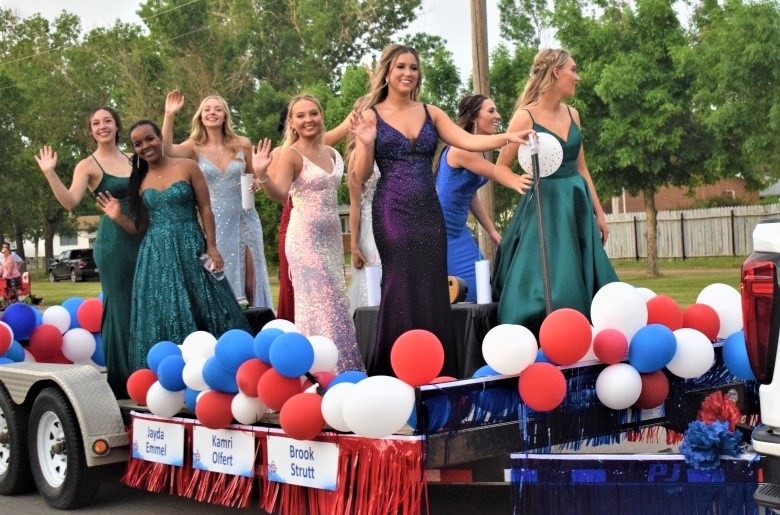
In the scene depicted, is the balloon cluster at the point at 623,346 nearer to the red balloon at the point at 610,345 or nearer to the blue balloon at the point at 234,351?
the red balloon at the point at 610,345

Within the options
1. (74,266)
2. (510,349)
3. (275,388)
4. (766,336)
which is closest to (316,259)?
(275,388)

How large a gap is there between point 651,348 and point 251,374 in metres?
1.75

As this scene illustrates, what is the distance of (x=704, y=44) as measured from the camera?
27.3m

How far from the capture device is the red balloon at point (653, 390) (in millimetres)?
4938

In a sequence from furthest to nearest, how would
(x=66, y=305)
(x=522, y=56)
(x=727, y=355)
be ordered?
(x=522, y=56) < (x=66, y=305) < (x=727, y=355)

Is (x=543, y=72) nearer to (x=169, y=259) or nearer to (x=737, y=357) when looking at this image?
(x=737, y=357)

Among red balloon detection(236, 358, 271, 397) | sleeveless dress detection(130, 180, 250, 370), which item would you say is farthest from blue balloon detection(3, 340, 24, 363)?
red balloon detection(236, 358, 271, 397)

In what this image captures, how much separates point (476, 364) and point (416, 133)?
133 centimetres

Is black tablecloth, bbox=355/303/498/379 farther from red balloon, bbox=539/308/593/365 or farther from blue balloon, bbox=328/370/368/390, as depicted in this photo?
red balloon, bbox=539/308/593/365

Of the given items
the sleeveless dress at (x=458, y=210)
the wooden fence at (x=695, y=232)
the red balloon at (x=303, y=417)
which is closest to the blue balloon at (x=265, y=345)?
the red balloon at (x=303, y=417)

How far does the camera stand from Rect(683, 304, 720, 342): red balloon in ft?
17.8

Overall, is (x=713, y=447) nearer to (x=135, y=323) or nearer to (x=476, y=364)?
(x=476, y=364)

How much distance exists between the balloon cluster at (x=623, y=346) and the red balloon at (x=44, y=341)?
13.1ft

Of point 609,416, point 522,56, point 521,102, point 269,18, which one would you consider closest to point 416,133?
point 521,102
